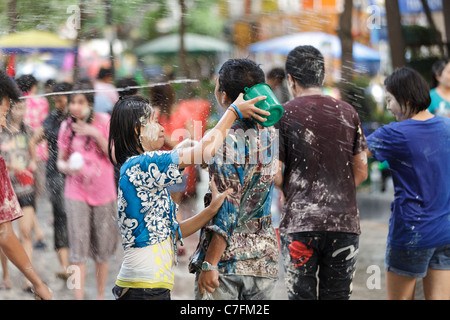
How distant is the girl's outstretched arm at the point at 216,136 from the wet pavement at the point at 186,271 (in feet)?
8.55

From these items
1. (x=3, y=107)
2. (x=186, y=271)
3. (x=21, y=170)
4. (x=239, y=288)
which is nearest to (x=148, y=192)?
(x=239, y=288)

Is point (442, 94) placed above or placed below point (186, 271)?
above

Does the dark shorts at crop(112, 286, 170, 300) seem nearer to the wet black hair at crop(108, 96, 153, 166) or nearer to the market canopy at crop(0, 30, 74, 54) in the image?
the wet black hair at crop(108, 96, 153, 166)

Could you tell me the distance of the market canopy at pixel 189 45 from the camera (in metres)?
11.7

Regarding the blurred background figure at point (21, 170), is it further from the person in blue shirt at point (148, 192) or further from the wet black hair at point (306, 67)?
the person in blue shirt at point (148, 192)

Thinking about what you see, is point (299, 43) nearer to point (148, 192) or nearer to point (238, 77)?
point (238, 77)

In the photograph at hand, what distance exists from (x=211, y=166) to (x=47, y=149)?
12.1ft

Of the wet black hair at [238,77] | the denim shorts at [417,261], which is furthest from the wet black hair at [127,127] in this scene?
the denim shorts at [417,261]

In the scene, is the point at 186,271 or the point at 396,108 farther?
the point at 186,271

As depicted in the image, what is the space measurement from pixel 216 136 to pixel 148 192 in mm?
377

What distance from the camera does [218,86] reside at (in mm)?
2969

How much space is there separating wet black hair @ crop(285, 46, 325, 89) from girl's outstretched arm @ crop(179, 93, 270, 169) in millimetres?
947

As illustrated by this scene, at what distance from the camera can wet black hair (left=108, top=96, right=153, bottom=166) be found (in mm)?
2795

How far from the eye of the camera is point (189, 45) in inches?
511
